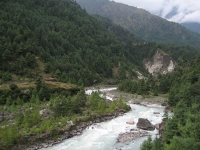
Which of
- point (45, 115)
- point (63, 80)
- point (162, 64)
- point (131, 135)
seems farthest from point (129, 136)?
point (162, 64)

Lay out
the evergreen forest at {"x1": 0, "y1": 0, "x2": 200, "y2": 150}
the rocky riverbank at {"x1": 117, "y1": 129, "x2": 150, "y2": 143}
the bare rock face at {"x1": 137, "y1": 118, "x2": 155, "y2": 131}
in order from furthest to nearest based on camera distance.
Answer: the bare rock face at {"x1": 137, "y1": 118, "x2": 155, "y2": 131} < the rocky riverbank at {"x1": 117, "y1": 129, "x2": 150, "y2": 143} < the evergreen forest at {"x1": 0, "y1": 0, "x2": 200, "y2": 150}

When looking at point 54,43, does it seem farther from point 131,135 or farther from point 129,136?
point 129,136

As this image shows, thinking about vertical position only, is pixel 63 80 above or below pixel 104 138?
above

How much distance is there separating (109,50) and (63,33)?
3801 centimetres

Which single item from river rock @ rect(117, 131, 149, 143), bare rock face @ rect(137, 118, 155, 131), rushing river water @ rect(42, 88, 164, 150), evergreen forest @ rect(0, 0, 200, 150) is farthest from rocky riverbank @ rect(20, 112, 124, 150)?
bare rock face @ rect(137, 118, 155, 131)

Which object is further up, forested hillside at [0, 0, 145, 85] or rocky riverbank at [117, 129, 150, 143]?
forested hillside at [0, 0, 145, 85]

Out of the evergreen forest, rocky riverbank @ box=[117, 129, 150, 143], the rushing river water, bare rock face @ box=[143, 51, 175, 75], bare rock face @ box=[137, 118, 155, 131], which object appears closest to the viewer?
the rushing river water

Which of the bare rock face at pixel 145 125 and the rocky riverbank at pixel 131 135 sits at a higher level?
the bare rock face at pixel 145 125

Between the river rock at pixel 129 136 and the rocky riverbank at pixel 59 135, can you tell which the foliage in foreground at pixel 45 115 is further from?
the river rock at pixel 129 136

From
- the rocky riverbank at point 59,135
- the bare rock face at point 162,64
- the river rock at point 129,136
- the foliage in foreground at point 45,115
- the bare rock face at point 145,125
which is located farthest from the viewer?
the bare rock face at point 162,64

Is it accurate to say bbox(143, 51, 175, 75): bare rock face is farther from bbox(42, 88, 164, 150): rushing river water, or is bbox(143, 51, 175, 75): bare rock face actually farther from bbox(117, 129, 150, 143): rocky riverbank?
bbox(117, 129, 150, 143): rocky riverbank

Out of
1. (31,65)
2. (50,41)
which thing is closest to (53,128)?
(31,65)

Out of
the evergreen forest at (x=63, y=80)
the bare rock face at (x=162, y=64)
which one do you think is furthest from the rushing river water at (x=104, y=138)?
the bare rock face at (x=162, y=64)

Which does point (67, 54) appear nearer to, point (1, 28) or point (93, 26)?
point (1, 28)
